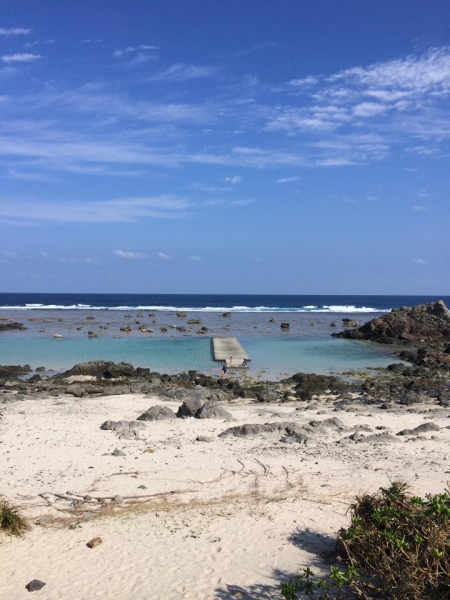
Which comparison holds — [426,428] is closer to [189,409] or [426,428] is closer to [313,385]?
[189,409]

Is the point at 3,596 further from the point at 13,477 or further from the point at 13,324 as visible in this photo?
the point at 13,324

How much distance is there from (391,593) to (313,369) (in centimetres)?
1996

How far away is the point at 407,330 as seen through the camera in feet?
138

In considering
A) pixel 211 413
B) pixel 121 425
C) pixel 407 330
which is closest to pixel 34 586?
pixel 121 425

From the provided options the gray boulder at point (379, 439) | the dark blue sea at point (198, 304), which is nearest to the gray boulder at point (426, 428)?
the gray boulder at point (379, 439)

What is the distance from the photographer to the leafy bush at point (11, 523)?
681cm

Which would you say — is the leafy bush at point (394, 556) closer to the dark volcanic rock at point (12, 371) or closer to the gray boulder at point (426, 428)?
the gray boulder at point (426, 428)

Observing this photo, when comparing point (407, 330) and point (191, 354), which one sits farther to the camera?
point (407, 330)

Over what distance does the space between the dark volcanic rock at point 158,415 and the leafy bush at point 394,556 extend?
7.90 meters

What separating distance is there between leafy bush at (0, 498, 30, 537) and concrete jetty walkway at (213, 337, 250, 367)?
1845 centimetres

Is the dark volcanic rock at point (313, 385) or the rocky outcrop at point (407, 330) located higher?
the rocky outcrop at point (407, 330)

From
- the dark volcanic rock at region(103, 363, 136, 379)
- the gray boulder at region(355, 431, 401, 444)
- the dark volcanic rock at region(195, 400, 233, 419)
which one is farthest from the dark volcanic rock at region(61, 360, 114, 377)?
the gray boulder at region(355, 431, 401, 444)

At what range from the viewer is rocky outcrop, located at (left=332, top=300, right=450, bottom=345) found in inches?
1594

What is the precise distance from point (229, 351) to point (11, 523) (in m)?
23.3
